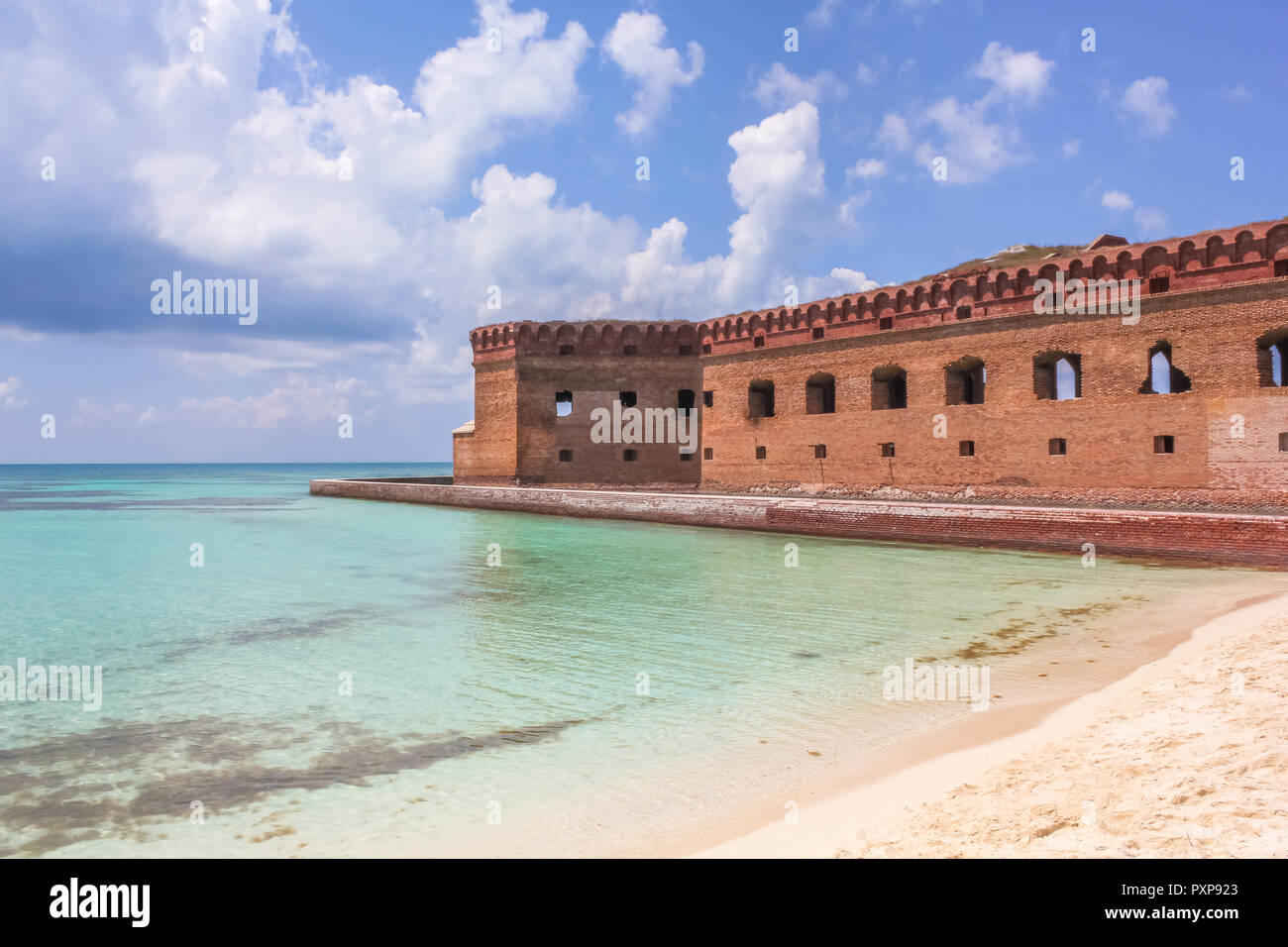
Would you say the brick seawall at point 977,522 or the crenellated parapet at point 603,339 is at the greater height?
the crenellated parapet at point 603,339

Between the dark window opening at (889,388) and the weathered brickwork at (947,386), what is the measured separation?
58 millimetres

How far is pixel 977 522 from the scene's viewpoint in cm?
1478

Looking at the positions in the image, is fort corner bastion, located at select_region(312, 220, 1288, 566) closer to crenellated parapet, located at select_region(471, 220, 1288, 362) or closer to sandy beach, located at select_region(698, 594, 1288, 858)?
crenellated parapet, located at select_region(471, 220, 1288, 362)

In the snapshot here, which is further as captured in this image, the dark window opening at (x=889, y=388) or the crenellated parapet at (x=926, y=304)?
the dark window opening at (x=889, y=388)

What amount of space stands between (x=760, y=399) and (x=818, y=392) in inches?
95.7

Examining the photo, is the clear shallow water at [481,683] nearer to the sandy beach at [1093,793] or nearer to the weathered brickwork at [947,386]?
the sandy beach at [1093,793]

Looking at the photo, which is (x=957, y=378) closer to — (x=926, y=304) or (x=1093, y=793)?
(x=926, y=304)

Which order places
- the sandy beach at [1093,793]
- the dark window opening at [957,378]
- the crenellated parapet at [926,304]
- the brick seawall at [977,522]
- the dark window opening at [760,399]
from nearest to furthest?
the sandy beach at [1093,793]
the brick seawall at [977,522]
the crenellated parapet at [926,304]
the dark window opening at [957,378]
the dark window opening at [760,399]

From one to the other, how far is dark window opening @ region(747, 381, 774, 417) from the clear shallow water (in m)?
11.8

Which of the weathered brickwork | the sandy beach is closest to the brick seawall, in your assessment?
the weathered brickwork

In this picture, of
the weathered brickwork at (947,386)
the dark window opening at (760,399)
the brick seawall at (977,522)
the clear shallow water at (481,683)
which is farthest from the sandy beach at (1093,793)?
the dark window opening at (760,399)

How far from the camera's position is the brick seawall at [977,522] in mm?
11836

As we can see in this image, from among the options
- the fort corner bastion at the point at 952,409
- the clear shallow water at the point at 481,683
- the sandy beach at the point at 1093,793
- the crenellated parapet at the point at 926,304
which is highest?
the crenellated parapet at the point at 926,304

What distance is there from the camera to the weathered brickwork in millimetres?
16188
